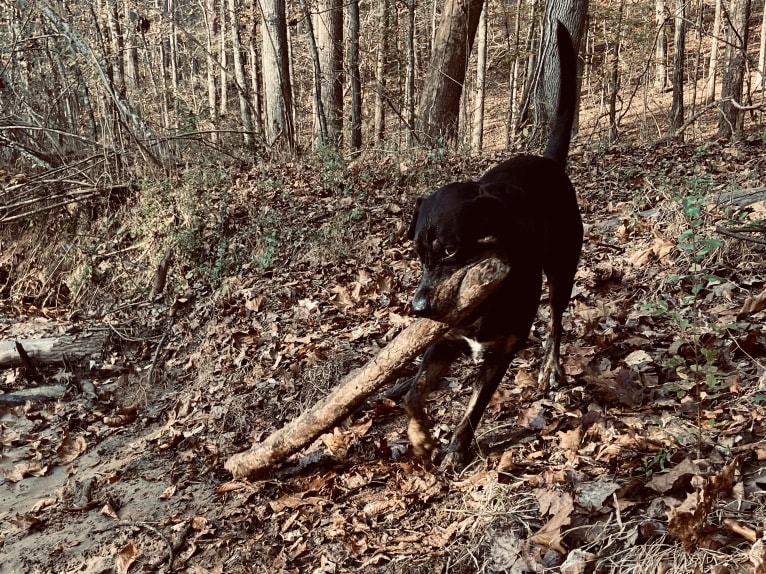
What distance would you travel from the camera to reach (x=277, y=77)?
9305 mm

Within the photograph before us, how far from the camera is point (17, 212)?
8.23 meters

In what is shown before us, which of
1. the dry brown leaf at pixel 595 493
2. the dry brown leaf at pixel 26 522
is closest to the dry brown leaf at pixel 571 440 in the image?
the dry brown leaf at pixel 595 493

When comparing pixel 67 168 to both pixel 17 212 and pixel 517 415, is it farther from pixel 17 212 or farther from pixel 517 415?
pixel 517 415

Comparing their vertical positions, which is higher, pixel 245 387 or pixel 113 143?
pixel 113 143

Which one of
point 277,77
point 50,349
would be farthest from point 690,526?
point 277,77

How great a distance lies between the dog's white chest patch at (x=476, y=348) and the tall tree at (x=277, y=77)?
6.67 m

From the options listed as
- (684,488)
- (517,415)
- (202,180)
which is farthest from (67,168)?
(684,488)

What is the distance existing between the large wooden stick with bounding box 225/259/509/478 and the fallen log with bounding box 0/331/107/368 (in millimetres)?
3672

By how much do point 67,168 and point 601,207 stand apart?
7.13 meters

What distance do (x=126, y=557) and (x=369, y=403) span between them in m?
1.70

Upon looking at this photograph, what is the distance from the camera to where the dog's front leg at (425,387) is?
10.1ft

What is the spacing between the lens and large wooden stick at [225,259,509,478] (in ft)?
8.74

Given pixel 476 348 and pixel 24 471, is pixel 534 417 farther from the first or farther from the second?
pixel 24 471

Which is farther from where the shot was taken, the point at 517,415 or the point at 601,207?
the point at 601,207
